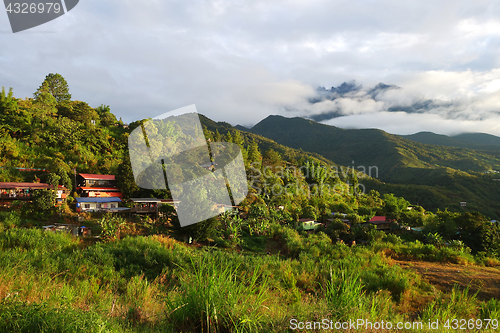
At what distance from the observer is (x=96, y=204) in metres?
17.7

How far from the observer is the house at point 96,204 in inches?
669

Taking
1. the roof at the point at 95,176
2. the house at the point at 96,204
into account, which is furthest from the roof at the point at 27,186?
the roof at the point at 95,176

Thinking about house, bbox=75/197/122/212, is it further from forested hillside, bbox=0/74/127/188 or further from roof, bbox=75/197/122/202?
forested hillside, bbox=0/74/127/188

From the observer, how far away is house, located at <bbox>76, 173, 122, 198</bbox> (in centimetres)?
1852

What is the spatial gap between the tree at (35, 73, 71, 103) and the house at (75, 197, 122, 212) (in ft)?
101

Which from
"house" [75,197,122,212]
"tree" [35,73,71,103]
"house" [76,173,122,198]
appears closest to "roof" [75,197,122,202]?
"house" [75,197,122,212]

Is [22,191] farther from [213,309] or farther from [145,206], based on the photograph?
[213,309]

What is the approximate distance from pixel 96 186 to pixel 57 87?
100.0 ft

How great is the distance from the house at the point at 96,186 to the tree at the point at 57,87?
2785cm

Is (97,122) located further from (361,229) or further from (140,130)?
(361,229)

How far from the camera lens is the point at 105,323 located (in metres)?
1.85

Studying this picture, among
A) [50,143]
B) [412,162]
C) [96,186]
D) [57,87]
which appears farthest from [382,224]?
[412,162]

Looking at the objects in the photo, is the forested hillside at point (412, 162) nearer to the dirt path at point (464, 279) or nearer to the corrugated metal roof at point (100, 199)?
the dirt path at point (464, 279)

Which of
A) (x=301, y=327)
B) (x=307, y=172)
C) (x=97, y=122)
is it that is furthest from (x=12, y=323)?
(x=307, y=172)
